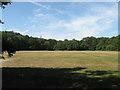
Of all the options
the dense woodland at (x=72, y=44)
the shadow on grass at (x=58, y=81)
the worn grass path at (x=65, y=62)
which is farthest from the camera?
the dense woodland at (x=72, y=44)

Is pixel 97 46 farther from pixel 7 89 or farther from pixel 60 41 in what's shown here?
pixel 7 89

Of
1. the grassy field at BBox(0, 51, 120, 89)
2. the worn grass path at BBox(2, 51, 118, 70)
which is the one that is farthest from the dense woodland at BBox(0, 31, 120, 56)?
the grassy field at BBox(0, 51, 120, 89)

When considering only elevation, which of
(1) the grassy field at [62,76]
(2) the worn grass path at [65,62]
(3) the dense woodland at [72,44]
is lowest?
(2) the worn grass path at [65,62]

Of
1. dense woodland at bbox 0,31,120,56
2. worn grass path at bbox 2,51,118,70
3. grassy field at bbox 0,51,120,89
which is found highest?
dense woodland at bbox 0,31,120,56

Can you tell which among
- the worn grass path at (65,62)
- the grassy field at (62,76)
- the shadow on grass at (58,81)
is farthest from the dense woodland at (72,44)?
the shadow on grass at (58,81)

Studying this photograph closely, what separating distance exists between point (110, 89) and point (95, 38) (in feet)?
574

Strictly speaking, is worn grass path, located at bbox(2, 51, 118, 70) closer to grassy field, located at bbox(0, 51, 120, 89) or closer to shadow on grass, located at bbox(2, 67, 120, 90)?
grassy field, located at bbox(0, 51, 120, 89)

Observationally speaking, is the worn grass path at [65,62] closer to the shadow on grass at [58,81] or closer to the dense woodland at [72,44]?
the shadow on grass at [58,81]

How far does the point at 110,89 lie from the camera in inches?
525

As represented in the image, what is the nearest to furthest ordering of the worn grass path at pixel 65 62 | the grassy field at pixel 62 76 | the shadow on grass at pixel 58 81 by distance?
the shadow on grass at pixel 58 81 < the grassy field at pixel 62 76 < the worn grass path at pixel 65 62

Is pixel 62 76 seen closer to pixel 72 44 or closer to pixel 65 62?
pixel 65 62

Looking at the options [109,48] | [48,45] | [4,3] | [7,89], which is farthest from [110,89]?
[48,45]

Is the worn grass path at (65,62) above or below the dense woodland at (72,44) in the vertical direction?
below

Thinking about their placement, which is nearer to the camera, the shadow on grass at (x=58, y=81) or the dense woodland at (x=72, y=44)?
the shadow on grass at (x=58, y=81)
